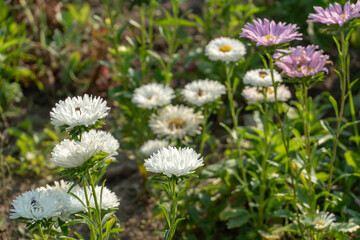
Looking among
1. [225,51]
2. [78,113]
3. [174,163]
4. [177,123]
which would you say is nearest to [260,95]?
[225,51]

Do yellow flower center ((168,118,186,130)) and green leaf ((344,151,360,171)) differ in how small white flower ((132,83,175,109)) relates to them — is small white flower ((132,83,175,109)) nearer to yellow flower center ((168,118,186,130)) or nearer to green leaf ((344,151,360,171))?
yellow flower center ((168,118,186,130))

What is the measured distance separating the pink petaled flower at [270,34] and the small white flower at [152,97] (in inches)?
29.5

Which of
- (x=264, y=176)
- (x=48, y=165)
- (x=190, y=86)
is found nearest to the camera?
(x=264, y=176)

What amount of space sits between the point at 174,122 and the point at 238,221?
0.57 m

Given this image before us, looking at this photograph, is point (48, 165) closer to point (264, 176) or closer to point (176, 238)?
point (176, 238)

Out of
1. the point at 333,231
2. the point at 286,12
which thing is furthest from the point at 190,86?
the point at 286,12

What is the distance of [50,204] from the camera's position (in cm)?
138

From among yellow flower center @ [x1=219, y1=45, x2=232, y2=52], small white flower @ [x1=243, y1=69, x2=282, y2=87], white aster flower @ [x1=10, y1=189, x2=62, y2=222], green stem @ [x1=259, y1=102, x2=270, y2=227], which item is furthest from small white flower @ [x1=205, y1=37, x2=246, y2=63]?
white aster flower @ [x1=10, y1=189, x2=62, y2=222]

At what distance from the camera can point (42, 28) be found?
12.0 ft

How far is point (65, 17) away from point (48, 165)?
55.3 inches

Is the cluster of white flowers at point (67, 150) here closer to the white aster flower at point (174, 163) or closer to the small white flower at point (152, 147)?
the white aster flower at point (174, 163)

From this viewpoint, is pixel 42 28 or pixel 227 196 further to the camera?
pixel 42 28

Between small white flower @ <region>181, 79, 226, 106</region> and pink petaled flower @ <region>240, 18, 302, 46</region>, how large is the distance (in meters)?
0.56

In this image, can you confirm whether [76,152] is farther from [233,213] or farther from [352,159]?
[352,159]
